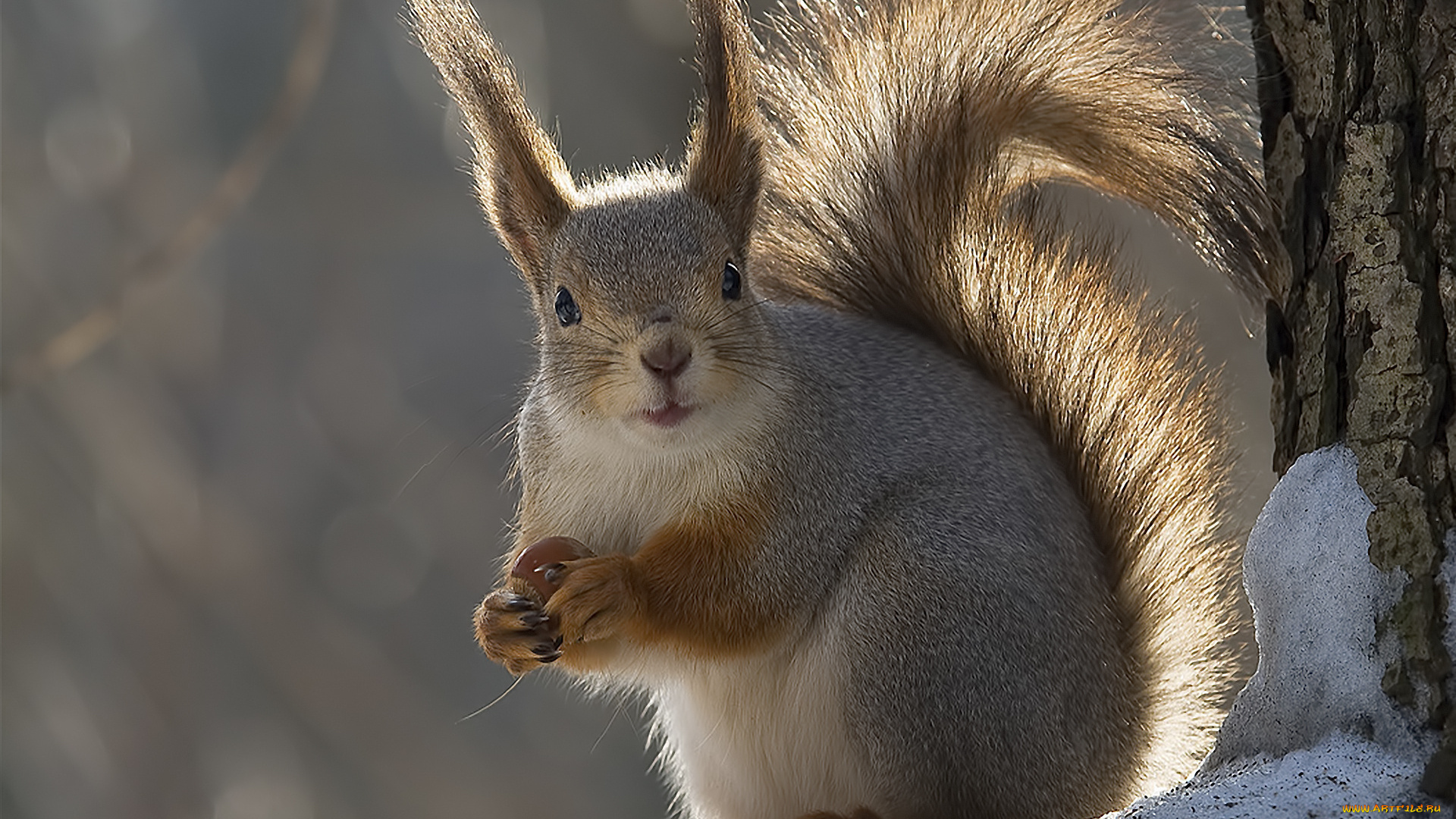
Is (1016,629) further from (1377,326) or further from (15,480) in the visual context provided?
(15,480)

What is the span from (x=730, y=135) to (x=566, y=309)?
27 cm

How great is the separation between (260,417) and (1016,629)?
357 centimetres

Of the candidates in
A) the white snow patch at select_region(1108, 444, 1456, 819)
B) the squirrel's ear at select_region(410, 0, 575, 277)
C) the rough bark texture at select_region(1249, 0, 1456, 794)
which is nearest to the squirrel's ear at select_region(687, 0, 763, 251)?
the squirrel's ear at select_region(410, 0, 575, 277)

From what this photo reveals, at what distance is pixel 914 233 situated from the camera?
174 centimetres

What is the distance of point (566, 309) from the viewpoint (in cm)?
159

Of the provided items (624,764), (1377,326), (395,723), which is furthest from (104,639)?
(1377,326)

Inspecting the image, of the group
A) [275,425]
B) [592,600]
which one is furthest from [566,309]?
[275,425]

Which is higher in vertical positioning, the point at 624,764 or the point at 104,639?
the point at 104,639

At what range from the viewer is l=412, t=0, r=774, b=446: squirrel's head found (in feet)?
4.75

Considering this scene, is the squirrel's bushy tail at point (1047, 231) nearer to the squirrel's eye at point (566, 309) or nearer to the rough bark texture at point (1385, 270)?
the rough bark texture at point (1385, 270)

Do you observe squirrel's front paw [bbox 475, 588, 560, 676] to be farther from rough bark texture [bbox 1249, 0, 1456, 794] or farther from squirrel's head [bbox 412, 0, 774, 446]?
rough bark texture [bbox 1249, 0, 1456, 794]

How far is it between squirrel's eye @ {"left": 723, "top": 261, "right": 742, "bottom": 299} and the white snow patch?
60 centimetres

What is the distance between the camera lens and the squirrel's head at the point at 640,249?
1.45 metres

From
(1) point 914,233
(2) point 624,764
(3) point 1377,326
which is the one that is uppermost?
(1) point 914,233
